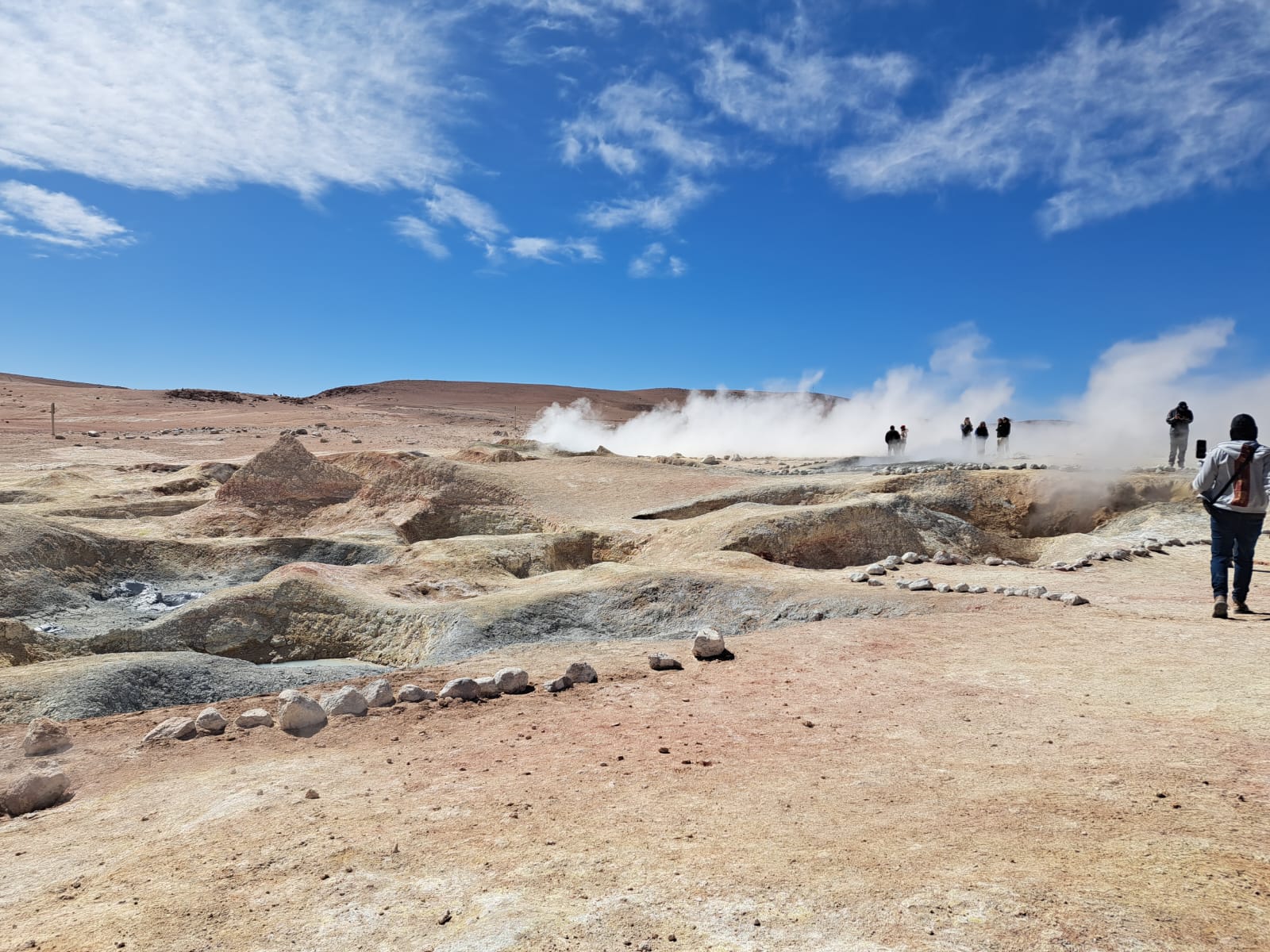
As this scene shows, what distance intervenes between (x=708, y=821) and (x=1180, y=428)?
62.9 ft

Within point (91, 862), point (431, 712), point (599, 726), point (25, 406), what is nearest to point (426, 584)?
point (431, 712)

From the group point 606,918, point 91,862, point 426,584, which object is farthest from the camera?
point 426,584

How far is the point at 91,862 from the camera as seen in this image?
10.6ft

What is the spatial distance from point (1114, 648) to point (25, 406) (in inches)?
2535

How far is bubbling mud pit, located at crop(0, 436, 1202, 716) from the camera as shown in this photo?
8133 millimetres

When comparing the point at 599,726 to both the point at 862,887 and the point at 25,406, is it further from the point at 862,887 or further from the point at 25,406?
the point at 25,406

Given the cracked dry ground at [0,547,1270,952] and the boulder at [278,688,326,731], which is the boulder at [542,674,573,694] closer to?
the cracked dry ground at [0,547,1270,952]

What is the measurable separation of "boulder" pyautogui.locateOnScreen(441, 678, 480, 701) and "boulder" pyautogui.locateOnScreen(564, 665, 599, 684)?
65cm

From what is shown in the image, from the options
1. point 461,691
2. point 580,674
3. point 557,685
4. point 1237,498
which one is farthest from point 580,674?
point 1237,498

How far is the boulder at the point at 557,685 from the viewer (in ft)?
18.1

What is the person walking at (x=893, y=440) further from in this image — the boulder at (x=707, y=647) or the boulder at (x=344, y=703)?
the boulder at (x=344, y=703)

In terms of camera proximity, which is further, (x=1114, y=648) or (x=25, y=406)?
(x=25, y=406)

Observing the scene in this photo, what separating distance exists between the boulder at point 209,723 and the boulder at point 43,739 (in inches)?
28.4

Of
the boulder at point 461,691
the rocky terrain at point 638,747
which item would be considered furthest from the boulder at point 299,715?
the boulder at point 461,691
